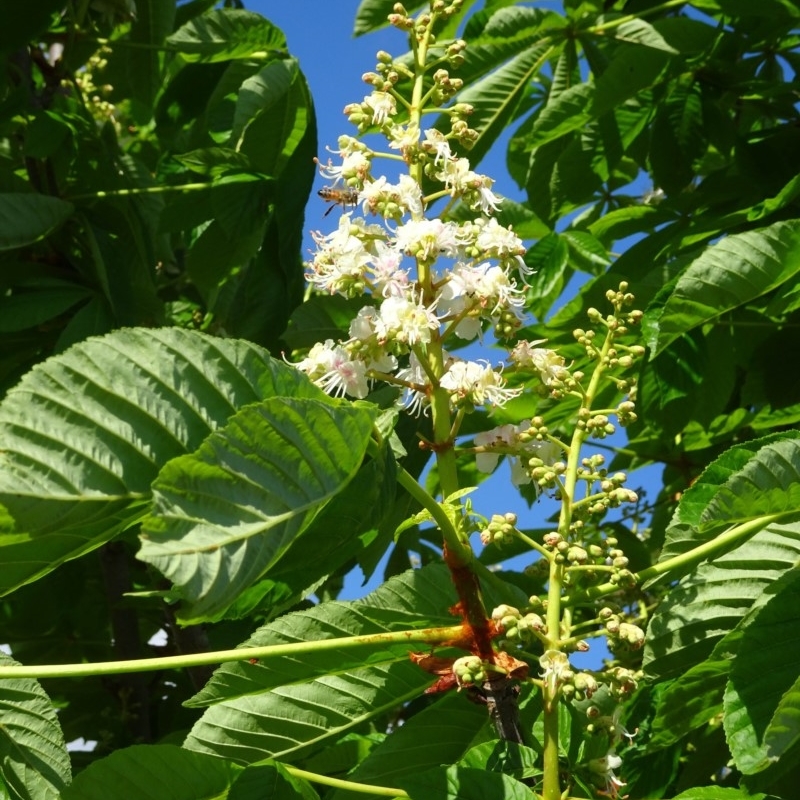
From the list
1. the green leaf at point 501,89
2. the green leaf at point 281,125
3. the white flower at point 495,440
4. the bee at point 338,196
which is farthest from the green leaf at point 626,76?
the white flower at point 495,440

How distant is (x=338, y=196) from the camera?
5.10 feet

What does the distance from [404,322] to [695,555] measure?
0.41 m

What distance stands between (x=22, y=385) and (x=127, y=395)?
0.29 feet

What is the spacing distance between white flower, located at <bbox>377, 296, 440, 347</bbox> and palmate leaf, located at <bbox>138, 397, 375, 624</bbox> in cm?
24

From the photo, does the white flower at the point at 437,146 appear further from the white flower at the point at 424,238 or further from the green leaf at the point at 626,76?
the green leaf at the point at 626,76

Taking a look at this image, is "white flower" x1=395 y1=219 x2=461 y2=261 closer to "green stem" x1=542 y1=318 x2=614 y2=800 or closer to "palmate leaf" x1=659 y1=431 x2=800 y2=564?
"green stem" x1=542 y1=318 x2=614 y2=800

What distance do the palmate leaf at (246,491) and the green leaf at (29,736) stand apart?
19.0 inches

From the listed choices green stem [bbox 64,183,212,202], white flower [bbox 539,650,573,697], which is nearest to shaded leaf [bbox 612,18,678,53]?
green stem [bbox 64,183,212,202]

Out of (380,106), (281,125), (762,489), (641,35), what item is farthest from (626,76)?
(762,489)

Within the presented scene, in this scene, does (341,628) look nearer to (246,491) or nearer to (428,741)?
(428,741)

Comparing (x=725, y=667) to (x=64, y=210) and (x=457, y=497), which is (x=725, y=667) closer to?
(x=457, y=497)

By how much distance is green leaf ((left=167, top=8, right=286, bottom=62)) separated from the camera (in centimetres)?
242

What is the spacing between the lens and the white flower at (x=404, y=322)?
123 centimetres

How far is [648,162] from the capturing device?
9.06 feet
